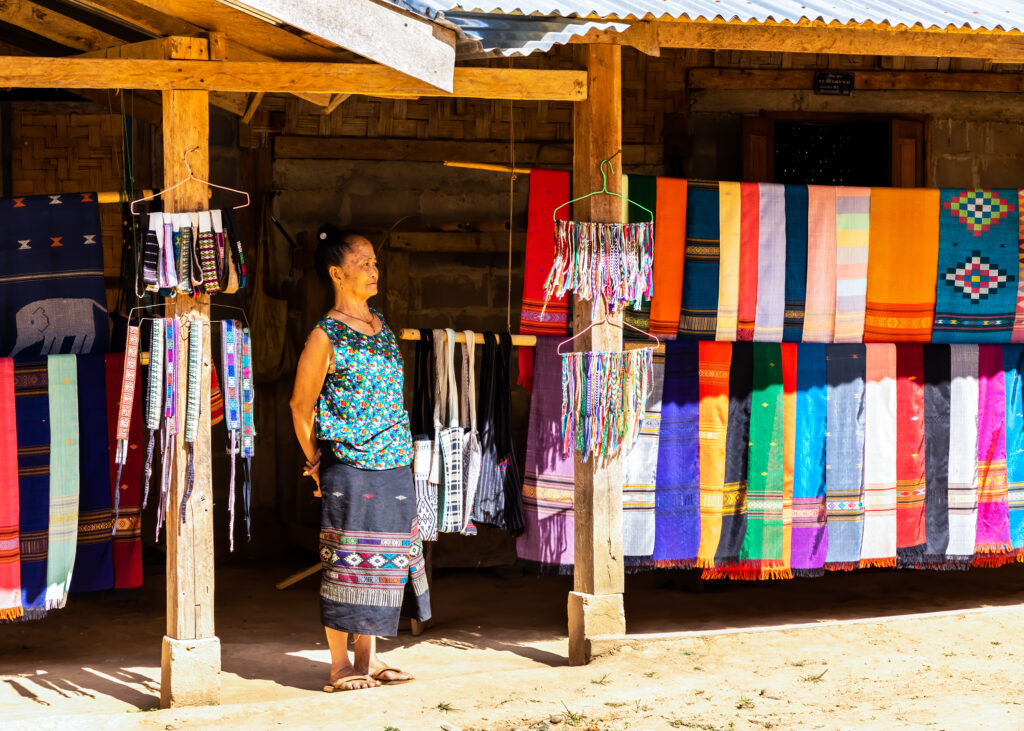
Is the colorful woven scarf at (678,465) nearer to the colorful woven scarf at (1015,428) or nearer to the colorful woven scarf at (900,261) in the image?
the colorful woven scarf at (900,261)

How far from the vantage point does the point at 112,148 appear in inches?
295

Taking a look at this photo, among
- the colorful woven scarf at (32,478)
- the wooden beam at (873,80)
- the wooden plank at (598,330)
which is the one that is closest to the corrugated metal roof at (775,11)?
the wooden plank at (598,330)

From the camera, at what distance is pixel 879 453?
600 cm

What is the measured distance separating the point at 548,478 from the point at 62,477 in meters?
2.16

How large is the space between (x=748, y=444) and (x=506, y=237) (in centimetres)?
231

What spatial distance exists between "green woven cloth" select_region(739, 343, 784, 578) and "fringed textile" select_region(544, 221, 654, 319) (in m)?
0.79

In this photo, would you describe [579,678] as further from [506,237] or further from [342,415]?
[506,237]

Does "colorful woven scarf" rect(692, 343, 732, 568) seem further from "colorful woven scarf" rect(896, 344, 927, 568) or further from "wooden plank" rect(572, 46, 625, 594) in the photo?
"colorful woven scarf" rect(896, 344, 927, 568)

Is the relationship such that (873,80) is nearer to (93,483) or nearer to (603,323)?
(603,323)

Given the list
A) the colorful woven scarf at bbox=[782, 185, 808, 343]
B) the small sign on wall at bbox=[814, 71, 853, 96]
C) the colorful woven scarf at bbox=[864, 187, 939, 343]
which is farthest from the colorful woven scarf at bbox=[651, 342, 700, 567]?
the small sign on wall at bbox=[814, 71, 853, 96]

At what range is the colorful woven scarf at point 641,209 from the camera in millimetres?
5699

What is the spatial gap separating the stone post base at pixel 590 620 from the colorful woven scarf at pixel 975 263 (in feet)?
6.92

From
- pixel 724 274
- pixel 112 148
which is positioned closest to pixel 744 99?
pixel 724 274

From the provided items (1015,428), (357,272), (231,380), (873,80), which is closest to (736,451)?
(1015,428)
